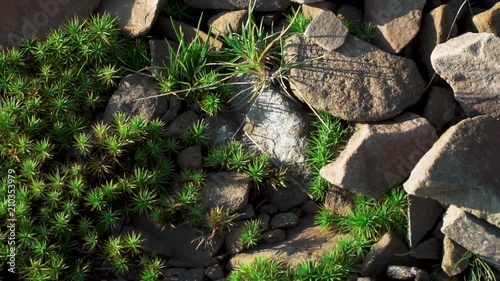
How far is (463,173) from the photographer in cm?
471

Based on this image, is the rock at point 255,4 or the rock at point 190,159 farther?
the rock at point 255,4

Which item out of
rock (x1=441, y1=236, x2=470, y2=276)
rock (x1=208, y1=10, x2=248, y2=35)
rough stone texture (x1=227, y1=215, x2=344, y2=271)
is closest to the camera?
rock (x1=441, y1=236, x2=470, y2=276)

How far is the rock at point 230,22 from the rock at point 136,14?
1.20 feet

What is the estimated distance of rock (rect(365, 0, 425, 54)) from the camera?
5.19 metres

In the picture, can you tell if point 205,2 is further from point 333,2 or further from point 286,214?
point 286,214

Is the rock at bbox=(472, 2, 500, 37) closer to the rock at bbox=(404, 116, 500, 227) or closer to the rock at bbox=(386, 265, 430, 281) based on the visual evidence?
the rock at bbox=(404, 116, 500, 227)

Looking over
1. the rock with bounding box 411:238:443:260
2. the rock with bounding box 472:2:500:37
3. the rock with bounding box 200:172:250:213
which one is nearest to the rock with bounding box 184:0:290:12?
the rock with bounding box 200:172:250:213

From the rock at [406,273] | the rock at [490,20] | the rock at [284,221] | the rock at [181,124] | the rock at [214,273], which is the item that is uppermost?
the rock at [490,20]

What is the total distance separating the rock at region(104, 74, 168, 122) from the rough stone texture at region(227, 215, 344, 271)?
1.00 metres

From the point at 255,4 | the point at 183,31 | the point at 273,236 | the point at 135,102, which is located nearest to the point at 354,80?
the point at 255,4

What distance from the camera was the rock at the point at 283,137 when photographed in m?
5.19

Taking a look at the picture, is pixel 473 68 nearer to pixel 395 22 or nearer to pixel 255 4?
pixel 395 22

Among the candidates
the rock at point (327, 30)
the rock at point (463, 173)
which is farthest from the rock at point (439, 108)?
the rock at point (327, 30)

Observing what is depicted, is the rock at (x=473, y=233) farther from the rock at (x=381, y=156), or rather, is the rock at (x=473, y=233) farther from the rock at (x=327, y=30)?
the rock at (x=327, y=30)
